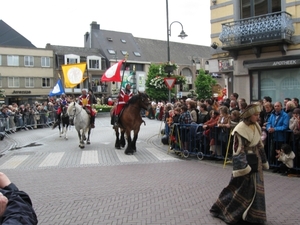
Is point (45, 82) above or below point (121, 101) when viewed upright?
above

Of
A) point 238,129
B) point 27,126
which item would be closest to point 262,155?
point 238,129

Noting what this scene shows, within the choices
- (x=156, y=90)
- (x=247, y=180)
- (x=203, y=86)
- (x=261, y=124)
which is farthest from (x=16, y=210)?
(x=203, y=86)

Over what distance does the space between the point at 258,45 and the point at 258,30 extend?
1.92 feet

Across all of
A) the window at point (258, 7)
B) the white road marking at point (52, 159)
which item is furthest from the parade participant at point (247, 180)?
the window at point (258, 7)

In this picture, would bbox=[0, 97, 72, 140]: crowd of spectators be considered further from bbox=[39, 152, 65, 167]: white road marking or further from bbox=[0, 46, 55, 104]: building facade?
bbox=[0, 46, 55, 104]: building facade

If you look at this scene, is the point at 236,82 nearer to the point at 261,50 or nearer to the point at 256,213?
the point at 261,50

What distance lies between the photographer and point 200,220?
5.53 meters

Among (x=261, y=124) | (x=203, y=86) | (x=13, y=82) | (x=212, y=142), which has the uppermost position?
(x=13, y=82)

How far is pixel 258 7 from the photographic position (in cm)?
1495

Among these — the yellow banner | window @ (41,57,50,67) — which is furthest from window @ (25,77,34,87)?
the yellow banner

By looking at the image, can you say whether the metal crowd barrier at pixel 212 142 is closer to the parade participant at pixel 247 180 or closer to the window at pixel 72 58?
the parade participant at pixel 247 180

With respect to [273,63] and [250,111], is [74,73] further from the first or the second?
[250,111]

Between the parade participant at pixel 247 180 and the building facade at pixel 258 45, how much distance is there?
937 centimetres

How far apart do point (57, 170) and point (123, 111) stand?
12.2 ft
